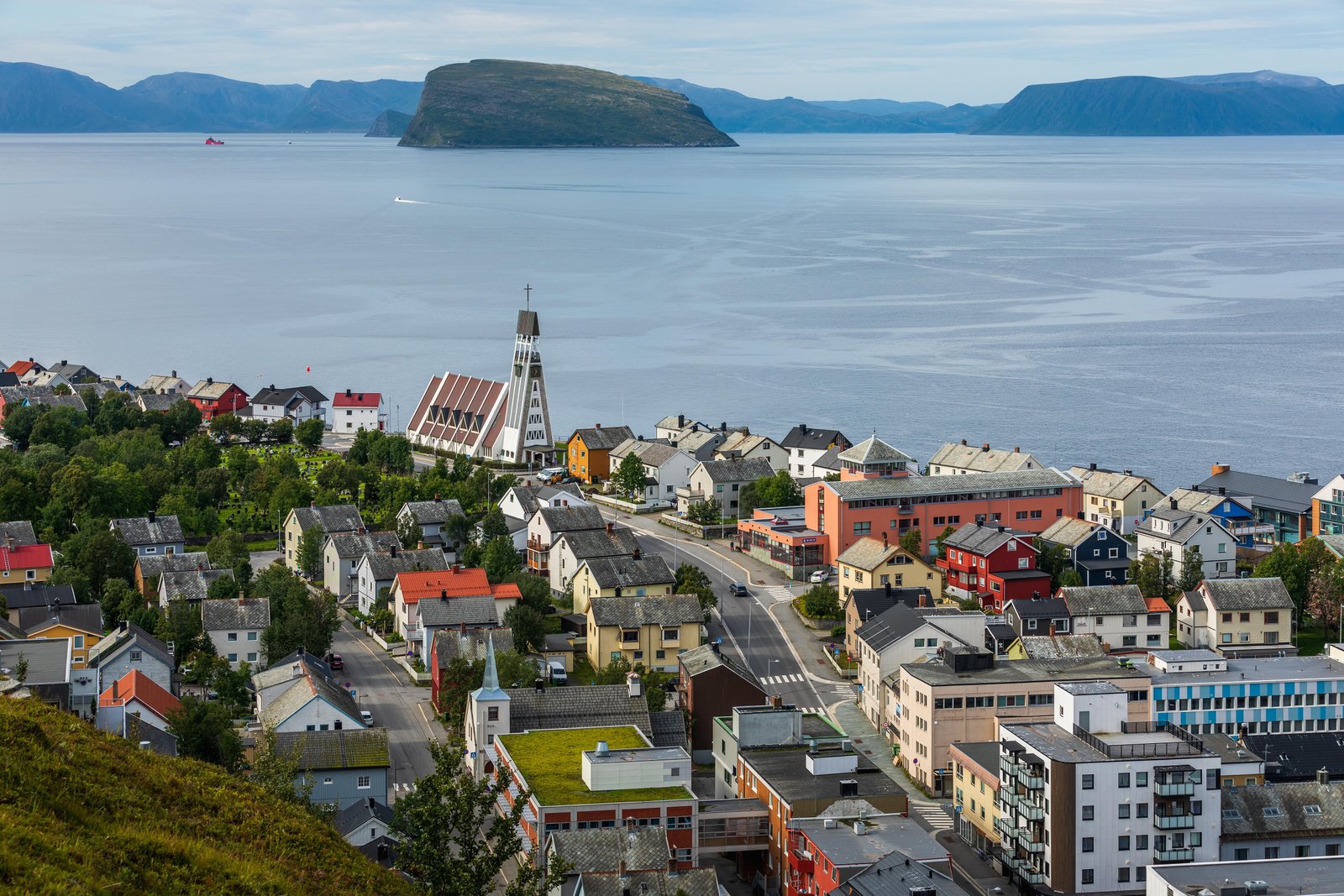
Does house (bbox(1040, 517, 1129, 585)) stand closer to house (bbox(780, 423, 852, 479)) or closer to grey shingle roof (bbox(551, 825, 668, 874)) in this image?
house (bbox(780, 423, 852, 479))

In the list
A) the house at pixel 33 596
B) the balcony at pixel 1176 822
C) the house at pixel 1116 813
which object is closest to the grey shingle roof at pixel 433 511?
the house at pixel 33 596

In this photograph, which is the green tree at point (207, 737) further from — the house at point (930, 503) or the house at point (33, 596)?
the house at point (930, 503)

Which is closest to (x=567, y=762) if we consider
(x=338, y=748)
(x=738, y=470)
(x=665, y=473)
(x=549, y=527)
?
(x=338, y=748)

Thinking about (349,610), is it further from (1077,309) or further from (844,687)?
(1077,309)

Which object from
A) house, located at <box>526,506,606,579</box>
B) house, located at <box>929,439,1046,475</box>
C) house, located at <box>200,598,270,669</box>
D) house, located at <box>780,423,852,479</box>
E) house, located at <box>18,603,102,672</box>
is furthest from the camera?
house, located at <box>780,423,852,479</box>

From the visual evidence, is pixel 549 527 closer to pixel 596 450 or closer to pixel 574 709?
pixel 596 450

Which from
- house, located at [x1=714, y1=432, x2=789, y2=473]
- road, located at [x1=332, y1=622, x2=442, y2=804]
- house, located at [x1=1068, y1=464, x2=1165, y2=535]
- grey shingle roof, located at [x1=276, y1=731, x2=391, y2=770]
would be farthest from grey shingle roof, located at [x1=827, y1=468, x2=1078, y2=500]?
grey shingle roof, located at [x1=276, y1=731, x2=391, y2=770]
